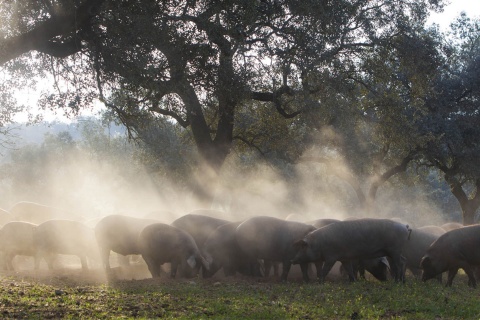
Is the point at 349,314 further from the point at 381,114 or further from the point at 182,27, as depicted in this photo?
the point at 381,114

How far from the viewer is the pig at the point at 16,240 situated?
1978cm

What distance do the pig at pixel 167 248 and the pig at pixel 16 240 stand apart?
183 inches

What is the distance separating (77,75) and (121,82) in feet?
5.45

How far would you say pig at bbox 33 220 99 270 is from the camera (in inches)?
779

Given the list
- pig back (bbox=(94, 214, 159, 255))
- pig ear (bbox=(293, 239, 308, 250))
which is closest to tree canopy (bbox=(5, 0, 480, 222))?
pig back (bbox=(94, 214, 159, 255))

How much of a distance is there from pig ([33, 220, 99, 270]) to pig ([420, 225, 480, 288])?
10.7m

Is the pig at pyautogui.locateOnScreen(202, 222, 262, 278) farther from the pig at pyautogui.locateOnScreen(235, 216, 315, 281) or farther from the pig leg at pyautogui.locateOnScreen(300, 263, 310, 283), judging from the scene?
the pig leg at pyautogui.locateOnScreen(300, 263, 310, 283)

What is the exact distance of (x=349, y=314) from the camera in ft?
36.4

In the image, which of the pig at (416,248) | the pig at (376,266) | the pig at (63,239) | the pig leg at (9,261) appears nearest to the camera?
the pig at (376,266)

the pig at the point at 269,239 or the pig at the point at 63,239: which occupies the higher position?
the pig at the point at 63,239

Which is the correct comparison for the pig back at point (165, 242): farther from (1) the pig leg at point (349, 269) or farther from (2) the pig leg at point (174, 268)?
(1) the pig leg at point (349, 269)

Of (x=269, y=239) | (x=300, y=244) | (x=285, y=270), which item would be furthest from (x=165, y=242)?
(x=300, y=244)

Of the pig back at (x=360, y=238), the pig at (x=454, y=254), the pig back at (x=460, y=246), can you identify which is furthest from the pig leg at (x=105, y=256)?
the pig back at (x=460, y=246)

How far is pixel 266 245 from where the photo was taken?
17.3 metres
